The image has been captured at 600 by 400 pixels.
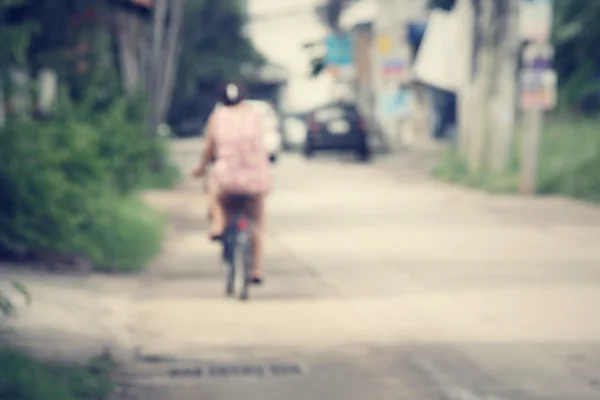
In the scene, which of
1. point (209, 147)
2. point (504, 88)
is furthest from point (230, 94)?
point (504, 88)

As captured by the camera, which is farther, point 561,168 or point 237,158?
point 561,168

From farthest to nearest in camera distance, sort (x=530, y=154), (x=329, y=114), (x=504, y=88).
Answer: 1. (x=329, y=114)
2. (x=504, y=88)
3. (x=530, y=154)

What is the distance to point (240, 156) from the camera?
38.7 feet

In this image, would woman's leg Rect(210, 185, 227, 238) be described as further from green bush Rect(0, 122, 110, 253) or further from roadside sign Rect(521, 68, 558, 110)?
roadside sign Rect(521, 68, 558, 110)

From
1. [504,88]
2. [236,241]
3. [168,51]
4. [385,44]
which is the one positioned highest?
[168,51]

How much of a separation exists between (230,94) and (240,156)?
584 millimetres

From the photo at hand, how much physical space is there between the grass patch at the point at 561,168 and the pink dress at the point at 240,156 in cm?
1069

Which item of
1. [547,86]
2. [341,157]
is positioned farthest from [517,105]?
[547,86]

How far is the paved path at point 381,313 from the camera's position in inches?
322

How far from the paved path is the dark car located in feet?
52.5

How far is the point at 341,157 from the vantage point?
3844 cm

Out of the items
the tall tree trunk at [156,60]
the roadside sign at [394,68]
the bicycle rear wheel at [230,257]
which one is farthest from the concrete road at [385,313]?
the roadside sign at [394,68]

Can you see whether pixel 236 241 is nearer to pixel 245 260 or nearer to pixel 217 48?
pixel 245 260

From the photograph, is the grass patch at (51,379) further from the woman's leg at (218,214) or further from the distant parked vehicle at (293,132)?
the distant parked vehicle at (293,132)
